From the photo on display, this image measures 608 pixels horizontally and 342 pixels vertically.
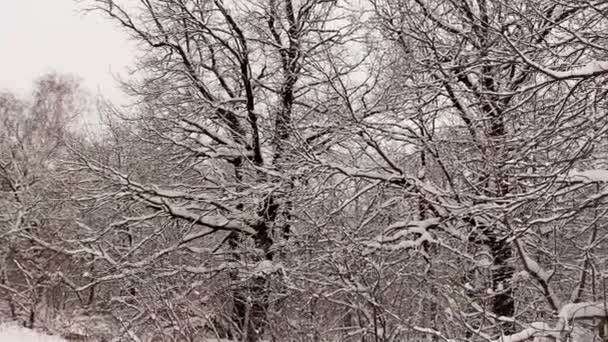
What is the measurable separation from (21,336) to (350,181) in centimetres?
799

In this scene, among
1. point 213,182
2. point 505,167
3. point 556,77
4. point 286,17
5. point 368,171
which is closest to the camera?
point 556,77

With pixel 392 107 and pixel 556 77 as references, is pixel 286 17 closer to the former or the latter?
pixel 392 107

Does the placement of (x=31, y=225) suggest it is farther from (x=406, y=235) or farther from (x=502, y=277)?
(x=502, y=277)

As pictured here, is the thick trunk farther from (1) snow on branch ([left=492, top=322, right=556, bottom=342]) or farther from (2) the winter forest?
(1) snow on branch ([left=492, top=322, right=556, bottom=342])

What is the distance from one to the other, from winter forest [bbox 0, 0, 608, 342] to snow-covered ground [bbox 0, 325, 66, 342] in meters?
0.50

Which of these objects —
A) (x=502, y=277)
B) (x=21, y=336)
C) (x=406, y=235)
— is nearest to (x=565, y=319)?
(x=502, y=277)

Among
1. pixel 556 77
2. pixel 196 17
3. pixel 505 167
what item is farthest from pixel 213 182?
pixel 556 77

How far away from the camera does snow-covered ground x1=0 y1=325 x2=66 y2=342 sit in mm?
10656

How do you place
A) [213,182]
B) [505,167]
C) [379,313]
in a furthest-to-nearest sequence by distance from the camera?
1. [213,182]
2. [505,167]
3. [379,313]

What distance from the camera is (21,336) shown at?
11047mm

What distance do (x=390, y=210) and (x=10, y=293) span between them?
10.4 metres

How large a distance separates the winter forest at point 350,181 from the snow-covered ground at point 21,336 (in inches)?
19.6

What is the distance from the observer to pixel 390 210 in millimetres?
7387

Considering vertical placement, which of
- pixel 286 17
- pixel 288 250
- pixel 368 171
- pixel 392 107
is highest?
pixel 286 17
